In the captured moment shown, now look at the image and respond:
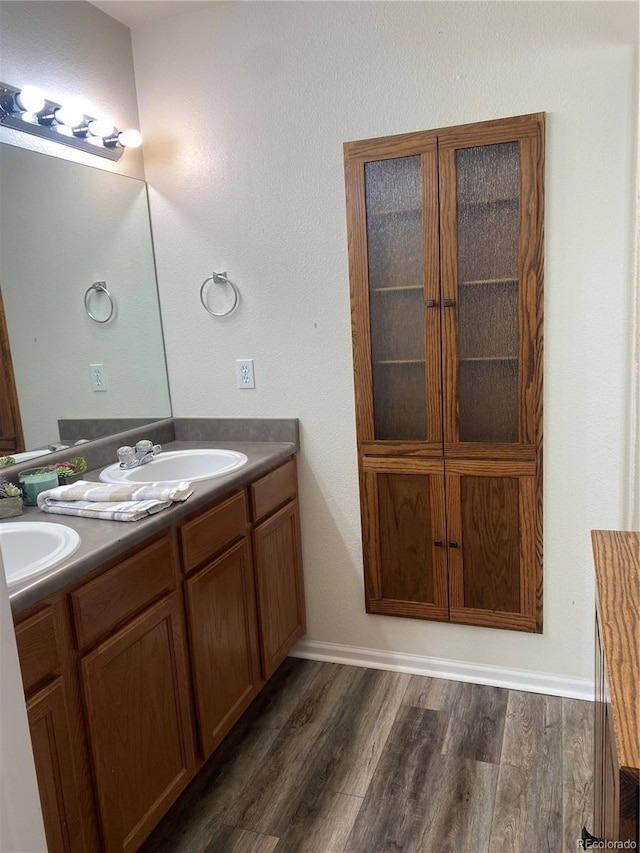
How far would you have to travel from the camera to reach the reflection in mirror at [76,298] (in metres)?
1.94

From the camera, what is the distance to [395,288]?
2.26m

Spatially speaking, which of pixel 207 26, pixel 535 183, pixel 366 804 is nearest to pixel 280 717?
pixel 366 804

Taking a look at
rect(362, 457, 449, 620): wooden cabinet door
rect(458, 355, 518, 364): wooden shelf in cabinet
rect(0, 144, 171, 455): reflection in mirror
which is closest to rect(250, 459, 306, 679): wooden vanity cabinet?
rect(362, 457, 449, 620): wooden cabinet door

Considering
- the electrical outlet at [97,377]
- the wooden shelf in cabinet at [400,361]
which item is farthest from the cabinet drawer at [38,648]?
the wooden shelf in cabinet at [400,361]

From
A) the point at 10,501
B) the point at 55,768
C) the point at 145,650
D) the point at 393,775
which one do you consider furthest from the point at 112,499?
the point at 393,775

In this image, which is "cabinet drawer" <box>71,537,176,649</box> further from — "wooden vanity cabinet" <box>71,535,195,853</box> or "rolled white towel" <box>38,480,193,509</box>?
"rolled white towel" <box>38,480,193,509</box>

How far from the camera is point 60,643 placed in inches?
52.1

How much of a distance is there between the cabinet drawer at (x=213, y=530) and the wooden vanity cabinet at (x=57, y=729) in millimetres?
474

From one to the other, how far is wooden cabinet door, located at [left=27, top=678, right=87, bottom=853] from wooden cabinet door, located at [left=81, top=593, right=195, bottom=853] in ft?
0.23

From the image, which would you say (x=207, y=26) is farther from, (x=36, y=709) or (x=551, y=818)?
(x=551, y=818)

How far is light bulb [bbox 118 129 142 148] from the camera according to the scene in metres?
2.33

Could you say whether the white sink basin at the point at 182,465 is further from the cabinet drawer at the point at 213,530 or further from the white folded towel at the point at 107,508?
the white folded towel at the point at 107,508

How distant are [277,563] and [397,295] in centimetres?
108

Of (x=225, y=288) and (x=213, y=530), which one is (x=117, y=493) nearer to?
(x=213, y=530)
